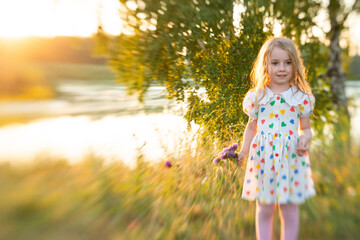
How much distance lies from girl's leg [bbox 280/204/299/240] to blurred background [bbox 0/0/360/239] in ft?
1.30

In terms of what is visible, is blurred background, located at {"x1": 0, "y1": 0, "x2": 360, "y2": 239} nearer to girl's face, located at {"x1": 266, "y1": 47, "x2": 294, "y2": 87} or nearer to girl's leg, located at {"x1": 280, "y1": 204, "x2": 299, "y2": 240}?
girl's leg, located at {"x1": 280, "y1": 204, "x2": 299, "y2": 240}

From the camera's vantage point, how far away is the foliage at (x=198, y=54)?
10.4ft

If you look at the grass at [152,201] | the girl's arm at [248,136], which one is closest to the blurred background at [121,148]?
the grass at [152,201]

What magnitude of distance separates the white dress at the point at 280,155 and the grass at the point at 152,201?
559mm

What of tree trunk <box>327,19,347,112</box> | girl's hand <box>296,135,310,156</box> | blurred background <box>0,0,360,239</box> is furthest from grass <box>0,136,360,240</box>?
tree trunk <box>327,19,347,112</box>

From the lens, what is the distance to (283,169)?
6.70ft

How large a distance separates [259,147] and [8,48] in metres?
1.74

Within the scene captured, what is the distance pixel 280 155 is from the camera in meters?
2.04

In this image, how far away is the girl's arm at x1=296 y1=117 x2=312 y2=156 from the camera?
6.56 ft

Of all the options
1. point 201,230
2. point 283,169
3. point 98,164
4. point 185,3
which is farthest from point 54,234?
point 185,3

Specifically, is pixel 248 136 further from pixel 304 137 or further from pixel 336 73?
pixel 336 73

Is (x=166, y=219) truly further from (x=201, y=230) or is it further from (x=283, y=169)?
(x=283, y=169)

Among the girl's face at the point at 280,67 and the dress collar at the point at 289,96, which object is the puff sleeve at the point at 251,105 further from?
the girl's face at the point at 280,67

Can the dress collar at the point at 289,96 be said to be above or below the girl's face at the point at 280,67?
below
